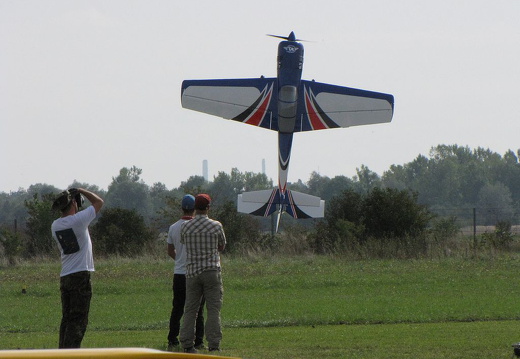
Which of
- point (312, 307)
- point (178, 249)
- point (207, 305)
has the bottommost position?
point (312, 307)

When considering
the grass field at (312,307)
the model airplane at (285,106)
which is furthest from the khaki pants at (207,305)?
the model airplane at (285,106)

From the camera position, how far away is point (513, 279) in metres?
21.1

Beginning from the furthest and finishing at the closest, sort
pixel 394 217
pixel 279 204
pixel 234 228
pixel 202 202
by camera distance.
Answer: pixel 234 228
pixel 394 217
pixel 279 204
pixel 202 202

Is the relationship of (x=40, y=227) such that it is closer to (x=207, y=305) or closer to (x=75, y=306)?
(x=207, y=305)

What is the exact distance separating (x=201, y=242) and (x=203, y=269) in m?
0.30

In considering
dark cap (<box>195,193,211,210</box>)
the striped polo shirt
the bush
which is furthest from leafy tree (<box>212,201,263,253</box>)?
dark cap (<box>195,193,211,210</box>)

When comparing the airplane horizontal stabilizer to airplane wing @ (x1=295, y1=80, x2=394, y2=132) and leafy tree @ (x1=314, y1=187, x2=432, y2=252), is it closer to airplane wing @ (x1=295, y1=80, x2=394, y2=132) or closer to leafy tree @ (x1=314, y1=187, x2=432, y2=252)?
airplane wing @ (x1=295, y1=80, x2=394, y2=132)

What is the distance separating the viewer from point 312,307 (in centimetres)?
1652

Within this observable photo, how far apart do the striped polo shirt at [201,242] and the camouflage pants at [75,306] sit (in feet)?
4.08

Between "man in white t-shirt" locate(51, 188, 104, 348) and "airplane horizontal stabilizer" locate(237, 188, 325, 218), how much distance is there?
16202 millimetres

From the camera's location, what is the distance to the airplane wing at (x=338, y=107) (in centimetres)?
2508

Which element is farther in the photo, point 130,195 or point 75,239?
point 130,195

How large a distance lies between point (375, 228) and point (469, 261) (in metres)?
8.22

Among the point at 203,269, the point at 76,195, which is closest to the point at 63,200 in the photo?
the point at 76,195
